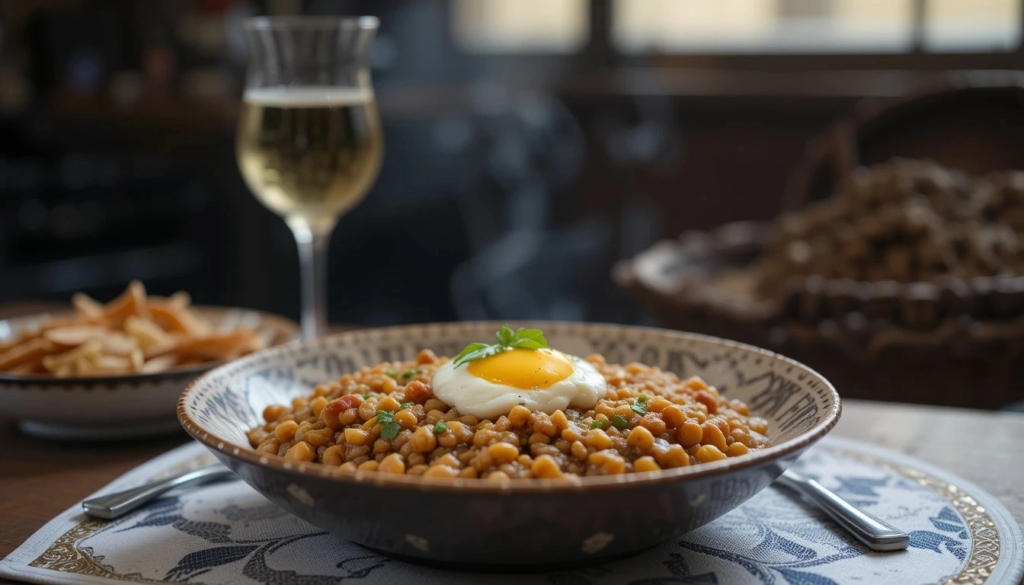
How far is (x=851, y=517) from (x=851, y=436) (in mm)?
394

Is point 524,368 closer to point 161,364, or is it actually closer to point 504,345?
point 504,345

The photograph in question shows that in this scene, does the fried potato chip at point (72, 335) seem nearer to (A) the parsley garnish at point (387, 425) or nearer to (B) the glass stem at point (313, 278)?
(B) the glass stem at point (313, 278)

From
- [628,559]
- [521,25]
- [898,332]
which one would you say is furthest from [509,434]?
[521,25]

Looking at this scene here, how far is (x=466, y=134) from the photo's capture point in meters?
5.10

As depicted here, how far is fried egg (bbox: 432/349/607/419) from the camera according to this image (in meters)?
1.05

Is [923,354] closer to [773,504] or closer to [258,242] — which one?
[773,504]

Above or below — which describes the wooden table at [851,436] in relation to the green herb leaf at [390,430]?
below

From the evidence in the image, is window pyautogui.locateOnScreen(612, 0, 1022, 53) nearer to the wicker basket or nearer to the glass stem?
the wicker basket

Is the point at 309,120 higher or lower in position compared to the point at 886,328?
higher

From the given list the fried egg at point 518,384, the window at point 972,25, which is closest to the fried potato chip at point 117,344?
the fried egg at point 518,384

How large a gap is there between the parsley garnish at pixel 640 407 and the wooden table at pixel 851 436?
0.44 meters

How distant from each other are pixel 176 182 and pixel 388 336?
4.03 meters

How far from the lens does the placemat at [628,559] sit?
96 centimetres

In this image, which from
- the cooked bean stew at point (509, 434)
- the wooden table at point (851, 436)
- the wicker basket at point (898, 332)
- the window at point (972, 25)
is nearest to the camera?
the cooked bean stew at point (509, 434)
